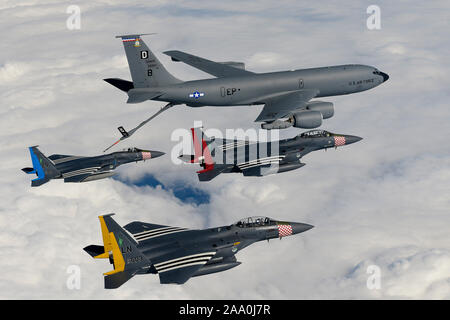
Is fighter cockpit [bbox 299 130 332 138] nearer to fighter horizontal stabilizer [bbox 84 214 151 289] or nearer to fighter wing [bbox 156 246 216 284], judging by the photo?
fighter wing [bbox 156 246 216 284]

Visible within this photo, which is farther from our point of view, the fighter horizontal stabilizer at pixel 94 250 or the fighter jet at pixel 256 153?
the fighter jet at pixel 256 153

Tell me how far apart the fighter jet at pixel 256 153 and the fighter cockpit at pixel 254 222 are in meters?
7.17

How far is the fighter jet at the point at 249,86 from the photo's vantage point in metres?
58.6

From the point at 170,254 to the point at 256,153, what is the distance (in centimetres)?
1503

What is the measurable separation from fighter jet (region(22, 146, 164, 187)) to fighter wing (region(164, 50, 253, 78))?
9.02 metres

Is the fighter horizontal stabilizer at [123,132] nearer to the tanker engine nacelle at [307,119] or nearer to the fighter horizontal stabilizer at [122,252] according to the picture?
the fighter horizontal stabilizer at [122,252]

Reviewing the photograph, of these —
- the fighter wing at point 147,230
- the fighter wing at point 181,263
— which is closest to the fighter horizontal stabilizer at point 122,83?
the fighter wing at point 147,230

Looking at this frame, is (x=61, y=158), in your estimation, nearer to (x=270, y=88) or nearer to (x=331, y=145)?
(x=270, y=88)

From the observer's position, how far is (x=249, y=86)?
6209 cm

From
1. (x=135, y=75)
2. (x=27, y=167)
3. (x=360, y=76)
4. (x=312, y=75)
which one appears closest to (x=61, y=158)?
(x=27, y=167)

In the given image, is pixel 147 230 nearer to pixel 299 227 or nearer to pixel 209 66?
pixel 299 227

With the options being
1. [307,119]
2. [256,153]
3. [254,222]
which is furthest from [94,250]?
[307,119]

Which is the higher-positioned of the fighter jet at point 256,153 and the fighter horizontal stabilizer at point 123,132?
the fighter horizontal stabilizer at point 123,132

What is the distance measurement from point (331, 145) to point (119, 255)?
23957 millimetres
